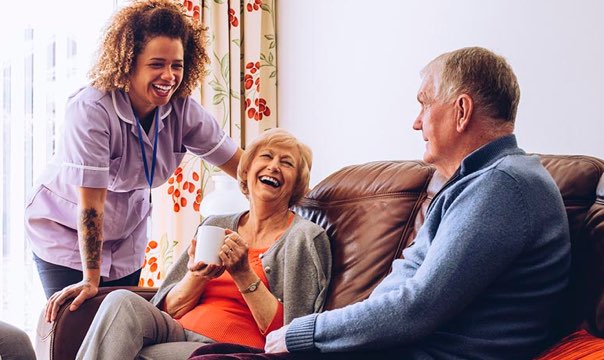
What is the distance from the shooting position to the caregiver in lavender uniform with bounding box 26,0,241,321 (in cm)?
217

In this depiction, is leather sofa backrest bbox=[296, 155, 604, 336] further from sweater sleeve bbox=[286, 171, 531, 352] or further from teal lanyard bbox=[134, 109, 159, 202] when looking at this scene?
teal lanyard bbox=[134, 109, 159, 202]

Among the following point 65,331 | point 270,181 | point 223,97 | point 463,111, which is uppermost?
point 223,97

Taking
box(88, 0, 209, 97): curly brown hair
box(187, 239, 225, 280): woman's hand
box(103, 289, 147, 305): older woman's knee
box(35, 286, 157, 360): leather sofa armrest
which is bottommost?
box(35, 286, 157, 360): leather sofa armrest

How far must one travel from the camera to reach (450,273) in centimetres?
138

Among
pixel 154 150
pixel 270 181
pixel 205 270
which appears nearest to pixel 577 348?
pixel 205 270

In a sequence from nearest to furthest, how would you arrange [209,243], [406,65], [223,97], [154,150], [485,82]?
[485,82] < [209,243] < [154,150] < [406,65] < [223,97]

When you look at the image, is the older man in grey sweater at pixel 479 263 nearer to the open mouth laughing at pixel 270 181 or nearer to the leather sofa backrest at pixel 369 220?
the leather sofa backrest at pixel 369 220

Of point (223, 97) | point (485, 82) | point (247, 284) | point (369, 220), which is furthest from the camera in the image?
point (223, 97)

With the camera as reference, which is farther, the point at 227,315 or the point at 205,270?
the point at 227,315

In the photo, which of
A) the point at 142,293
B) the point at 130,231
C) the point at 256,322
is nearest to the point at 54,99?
the point at 130,231

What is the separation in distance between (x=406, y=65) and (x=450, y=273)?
1675 mm

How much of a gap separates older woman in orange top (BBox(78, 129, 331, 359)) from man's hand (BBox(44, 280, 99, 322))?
162 millimetres

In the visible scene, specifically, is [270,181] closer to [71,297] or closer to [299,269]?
[299,269]

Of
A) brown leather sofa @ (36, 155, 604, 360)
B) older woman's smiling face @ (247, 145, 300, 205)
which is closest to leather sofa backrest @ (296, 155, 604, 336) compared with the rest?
brown leather sofa @ (36, 155, 604, 360)
